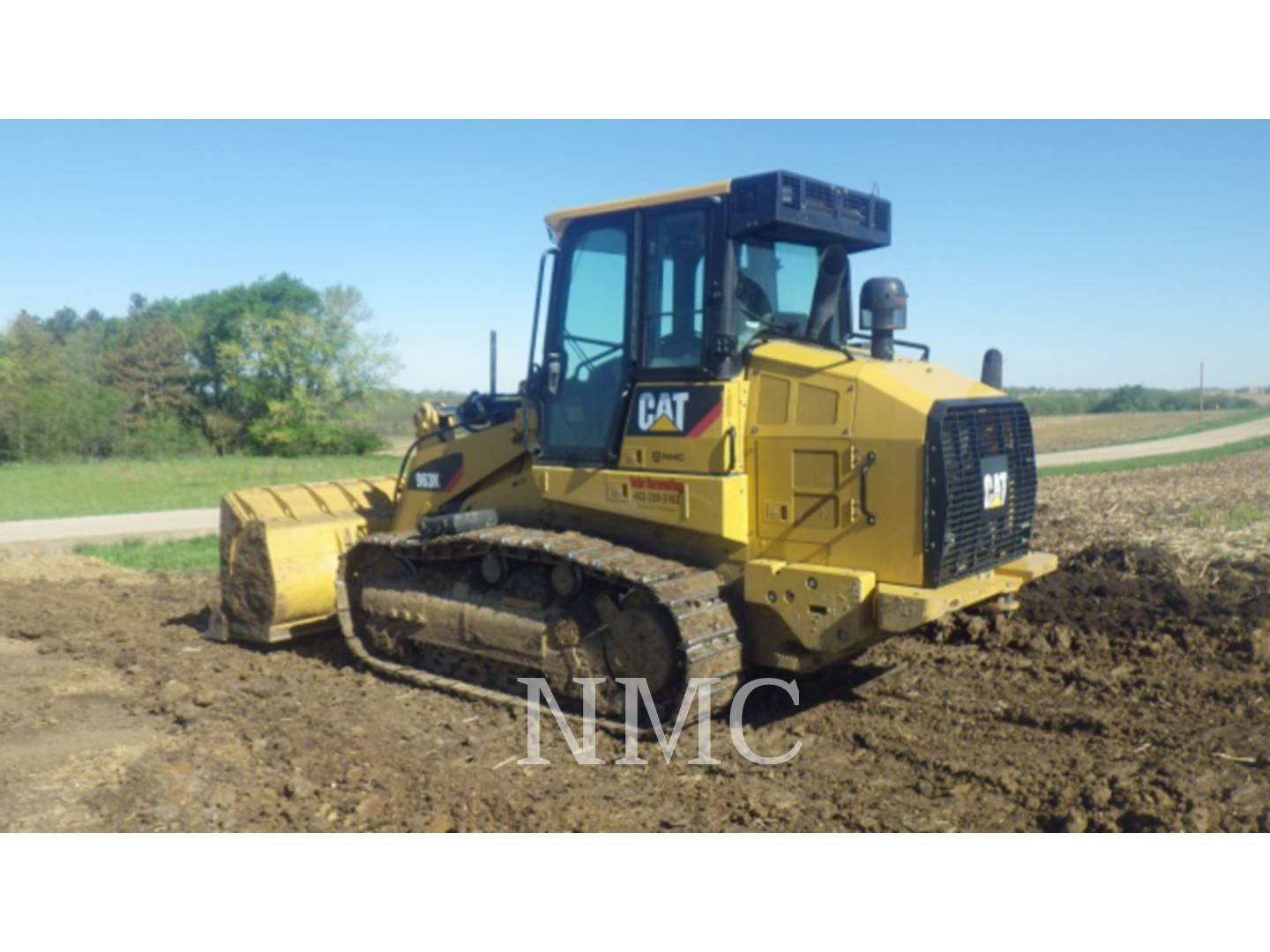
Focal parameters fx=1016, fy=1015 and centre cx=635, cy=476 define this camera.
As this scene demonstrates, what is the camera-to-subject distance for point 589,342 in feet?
22.3

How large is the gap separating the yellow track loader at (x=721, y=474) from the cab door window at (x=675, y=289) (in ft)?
0.04

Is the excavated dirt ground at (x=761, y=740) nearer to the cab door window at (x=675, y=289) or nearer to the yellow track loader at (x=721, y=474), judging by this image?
the yellow track loader at (x=721, y=474)

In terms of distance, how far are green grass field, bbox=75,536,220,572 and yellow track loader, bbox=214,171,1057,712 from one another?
6997mm

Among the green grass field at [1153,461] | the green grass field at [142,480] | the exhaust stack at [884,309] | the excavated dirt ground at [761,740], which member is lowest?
the green grass field at [142,480]

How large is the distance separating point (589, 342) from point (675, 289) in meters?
0.76

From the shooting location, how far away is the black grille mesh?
5.56 m

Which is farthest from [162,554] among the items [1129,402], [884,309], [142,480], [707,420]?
[1129,402]

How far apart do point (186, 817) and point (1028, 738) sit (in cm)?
457

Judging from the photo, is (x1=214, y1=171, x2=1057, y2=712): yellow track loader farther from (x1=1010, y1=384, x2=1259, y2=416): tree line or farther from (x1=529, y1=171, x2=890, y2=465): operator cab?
(x1=1010, y1=384, x2=1259, y2=416): tree line

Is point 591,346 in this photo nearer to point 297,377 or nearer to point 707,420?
point 707,420

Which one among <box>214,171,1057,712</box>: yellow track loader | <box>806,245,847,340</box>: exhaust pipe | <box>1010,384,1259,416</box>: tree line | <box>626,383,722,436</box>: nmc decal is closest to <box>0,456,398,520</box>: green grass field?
<box>214,171,1057,712</box>: yellow track loader

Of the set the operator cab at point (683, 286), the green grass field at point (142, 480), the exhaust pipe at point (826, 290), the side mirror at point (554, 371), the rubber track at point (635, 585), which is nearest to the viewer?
the rubber track at point (635, 585)

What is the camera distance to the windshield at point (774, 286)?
6215 mm

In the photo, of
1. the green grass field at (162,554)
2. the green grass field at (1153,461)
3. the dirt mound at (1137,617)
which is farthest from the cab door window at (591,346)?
the green grass field at (1153,461)
